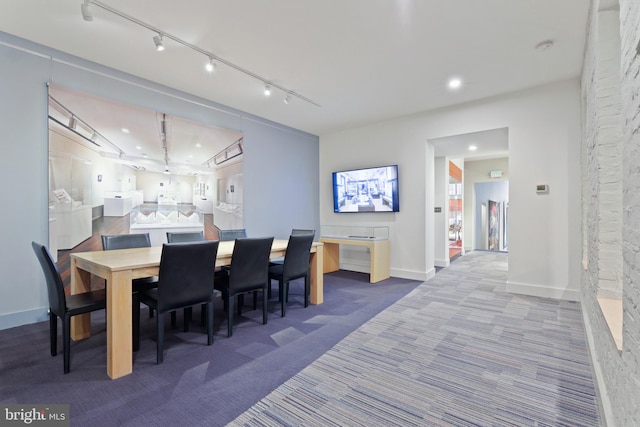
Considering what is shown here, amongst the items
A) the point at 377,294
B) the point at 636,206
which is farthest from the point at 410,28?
the point at 377,294

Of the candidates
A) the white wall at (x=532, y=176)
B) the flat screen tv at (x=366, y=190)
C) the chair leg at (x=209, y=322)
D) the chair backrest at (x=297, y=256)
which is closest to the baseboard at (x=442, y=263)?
the white wall at (x=532, y=176)

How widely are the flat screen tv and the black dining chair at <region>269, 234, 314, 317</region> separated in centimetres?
232

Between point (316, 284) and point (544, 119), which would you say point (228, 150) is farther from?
point (544, 119)

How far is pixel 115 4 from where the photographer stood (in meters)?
2.29

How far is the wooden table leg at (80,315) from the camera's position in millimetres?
2506

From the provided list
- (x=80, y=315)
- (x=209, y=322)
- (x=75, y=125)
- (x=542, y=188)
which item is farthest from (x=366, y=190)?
(x=80, y=315)

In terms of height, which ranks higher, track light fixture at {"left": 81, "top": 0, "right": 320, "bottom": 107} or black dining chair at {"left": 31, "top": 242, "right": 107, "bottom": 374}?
track light fixture at {"left": 81, "top": 0, "right": 320, "bottom": 107}

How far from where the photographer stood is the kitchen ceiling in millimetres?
2350

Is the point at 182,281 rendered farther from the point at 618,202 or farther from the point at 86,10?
the point at 618,202

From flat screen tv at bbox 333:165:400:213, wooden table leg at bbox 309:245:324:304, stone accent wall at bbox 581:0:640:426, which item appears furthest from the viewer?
flat screen tv at bbox 333:165:400:213

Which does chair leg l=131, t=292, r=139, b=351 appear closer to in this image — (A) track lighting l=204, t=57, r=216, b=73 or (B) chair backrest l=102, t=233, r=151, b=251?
(B) chair backrest l=102, t=233, r=151, b=251

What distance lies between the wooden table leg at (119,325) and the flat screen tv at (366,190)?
13.3 feet

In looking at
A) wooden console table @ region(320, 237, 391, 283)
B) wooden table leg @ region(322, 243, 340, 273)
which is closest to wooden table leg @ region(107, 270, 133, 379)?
wooden console table @ region(320, 237, 391, 283)

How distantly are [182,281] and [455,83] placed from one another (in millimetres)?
3824
